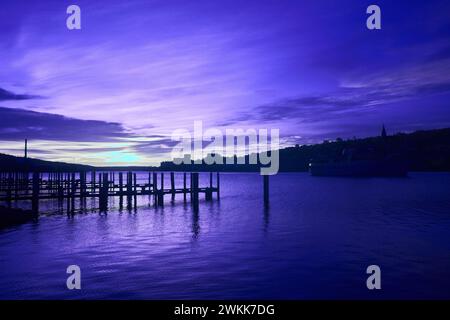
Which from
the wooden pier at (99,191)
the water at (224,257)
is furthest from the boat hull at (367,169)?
the water at (224,257)

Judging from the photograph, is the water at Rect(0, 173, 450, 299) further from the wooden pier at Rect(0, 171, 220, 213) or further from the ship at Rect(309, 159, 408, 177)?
the ship at Rect(309, 159, 408, 177)

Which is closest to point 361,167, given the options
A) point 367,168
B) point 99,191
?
point 367,168

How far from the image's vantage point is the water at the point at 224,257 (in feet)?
43.0

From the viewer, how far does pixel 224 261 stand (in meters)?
17.3

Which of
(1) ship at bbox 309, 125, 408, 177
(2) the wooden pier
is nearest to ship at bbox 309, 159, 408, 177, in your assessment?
(1) ship at bbox 309, 125, 408, 177

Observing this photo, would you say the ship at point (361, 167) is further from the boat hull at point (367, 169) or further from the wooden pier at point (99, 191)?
the wooden pier at point (99, 191)

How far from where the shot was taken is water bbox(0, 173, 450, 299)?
A: 1312 cm

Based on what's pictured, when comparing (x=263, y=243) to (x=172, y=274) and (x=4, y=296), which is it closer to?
(x=172, y=274)

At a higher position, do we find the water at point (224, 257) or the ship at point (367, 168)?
the ship at point (367, 168)

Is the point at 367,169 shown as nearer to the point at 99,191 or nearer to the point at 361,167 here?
the point at 361,167

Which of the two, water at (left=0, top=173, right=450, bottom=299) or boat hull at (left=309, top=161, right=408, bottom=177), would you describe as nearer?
water at (left=0, top=173, right=450, bottom=299)
